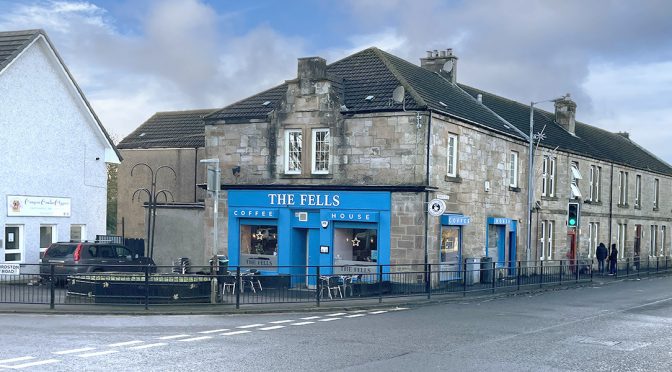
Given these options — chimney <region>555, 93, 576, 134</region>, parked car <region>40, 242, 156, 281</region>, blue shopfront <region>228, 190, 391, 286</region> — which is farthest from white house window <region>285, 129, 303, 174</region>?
chimney <region>555, 93, 576, 134</region>

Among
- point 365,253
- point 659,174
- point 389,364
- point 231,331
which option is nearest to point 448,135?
point 365,253

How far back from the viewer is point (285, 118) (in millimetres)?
29297

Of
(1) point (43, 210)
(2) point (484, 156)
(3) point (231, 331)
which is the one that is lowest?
(3) point (231, 331)

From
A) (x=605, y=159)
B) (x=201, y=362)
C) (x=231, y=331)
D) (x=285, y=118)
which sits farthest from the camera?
(x=605, y=159)

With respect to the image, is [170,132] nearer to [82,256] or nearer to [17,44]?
[17,44]

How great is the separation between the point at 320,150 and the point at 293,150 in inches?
44.5

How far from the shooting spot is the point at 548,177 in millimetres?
38906

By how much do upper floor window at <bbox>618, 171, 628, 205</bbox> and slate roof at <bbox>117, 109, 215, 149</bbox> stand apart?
25445mm

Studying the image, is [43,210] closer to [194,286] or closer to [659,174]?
[194,286]

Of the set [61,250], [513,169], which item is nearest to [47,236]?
[61,250]

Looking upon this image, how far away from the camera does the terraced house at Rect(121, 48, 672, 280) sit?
27.1 meters

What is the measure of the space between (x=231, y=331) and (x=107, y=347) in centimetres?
306

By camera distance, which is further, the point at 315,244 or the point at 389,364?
the point at 315,244

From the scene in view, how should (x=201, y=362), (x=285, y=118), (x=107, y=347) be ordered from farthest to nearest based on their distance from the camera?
1. (x=285, y=118)
2. (x=107, y=347)
3. (x=201, y=362)
